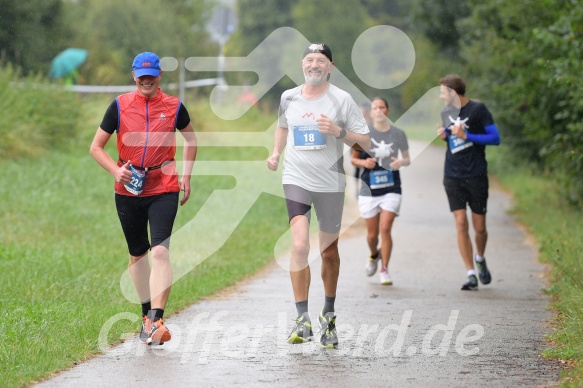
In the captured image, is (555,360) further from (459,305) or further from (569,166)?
(569,166)

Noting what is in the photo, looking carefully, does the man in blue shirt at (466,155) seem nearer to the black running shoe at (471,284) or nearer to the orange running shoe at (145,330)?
the black running shoe at (471,284)

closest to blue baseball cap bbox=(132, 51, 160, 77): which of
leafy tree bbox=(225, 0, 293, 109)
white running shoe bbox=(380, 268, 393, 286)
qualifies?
white running shoe bbox=(380, 268, 393, 286)

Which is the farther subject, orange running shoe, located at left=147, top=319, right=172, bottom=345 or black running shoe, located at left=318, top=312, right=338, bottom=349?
black running shoe, located at left=318, top=312, right=338, bottom=349

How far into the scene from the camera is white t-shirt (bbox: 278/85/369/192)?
798cm

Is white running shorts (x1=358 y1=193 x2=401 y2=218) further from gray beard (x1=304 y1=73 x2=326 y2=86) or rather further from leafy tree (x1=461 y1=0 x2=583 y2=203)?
gray beard (x1=304 y1=73 x2=326 y2=86)

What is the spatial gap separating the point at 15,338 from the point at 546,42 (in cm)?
814

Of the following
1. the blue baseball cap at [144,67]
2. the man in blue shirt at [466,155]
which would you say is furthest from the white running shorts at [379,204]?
the blue baseball cap at [144,67]

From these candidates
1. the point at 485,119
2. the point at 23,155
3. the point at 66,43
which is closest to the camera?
the point at 485,119

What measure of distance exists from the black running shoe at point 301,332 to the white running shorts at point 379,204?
407 centimetres

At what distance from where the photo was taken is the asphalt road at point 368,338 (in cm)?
672

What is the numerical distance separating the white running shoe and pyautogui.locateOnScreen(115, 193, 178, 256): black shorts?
402 centimetres

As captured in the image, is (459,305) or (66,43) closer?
(459,305)

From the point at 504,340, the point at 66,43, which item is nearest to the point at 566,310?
the point at 504,340

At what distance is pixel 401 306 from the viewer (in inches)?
394
